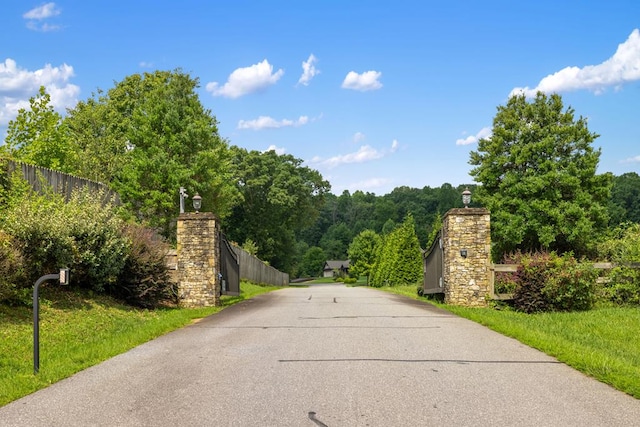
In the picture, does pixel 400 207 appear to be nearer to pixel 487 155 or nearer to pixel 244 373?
pixel 487 155

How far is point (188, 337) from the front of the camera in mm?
10062

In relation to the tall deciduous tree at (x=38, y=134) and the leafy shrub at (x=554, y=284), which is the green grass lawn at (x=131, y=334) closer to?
the leafy shrub at (x=554, y=284)

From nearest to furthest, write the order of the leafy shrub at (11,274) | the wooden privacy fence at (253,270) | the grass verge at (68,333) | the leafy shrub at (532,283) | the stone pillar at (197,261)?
the grass verge at (68,333), the leafy shrub at (11,274), the leafy shrub at (532,283), the stone pillar at (197,261), the wooden privacy fence at (253,270)

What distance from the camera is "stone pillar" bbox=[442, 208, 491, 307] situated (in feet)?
50.7

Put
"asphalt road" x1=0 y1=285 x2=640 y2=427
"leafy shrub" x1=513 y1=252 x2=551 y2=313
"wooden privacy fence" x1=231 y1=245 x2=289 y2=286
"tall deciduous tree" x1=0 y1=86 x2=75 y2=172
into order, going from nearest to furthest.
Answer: "asphalt road" x1=0 y1=285 x2=640 y2=427
"leafy shrub" x1=513 y1=252 x2=551 y2=313
"tall deciduous tree" x1=0 y1=86 x2=75 y2=172
"wooden privacy fence" x1=231 y1=245 x2=289 y2=286

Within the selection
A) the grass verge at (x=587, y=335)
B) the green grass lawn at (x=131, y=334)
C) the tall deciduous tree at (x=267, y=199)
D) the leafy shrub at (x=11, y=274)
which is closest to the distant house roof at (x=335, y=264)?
the tall deciduous tree at (x=267, y=199)

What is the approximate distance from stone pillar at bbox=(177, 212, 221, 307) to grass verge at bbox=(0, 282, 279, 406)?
1501 millimetres

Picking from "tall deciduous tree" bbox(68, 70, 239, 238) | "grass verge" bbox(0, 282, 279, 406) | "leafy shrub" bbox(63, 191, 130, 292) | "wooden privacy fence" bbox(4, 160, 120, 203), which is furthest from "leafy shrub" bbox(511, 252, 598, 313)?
"tall deciduous tree" bbox(68, 70, 239, 238)

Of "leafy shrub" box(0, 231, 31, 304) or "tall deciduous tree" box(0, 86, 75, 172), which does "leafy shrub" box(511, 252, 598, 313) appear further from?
"tall deciduous tree" box(0, 86, 75, 172)

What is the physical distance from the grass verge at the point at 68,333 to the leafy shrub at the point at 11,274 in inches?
9.6

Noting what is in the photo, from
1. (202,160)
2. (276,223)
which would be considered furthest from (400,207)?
(202,160)

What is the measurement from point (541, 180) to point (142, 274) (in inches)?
1157

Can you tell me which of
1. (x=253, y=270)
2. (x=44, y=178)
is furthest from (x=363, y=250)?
(x=44, y=178)

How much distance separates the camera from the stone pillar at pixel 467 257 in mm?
15445
